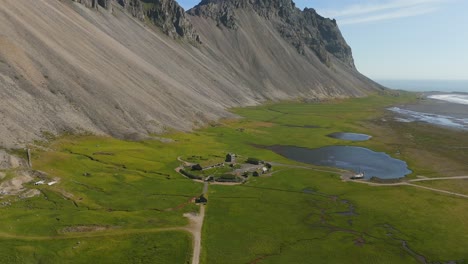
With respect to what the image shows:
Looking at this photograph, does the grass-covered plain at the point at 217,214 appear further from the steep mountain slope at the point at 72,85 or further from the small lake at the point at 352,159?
the steep mountain slope at the point at 72,85

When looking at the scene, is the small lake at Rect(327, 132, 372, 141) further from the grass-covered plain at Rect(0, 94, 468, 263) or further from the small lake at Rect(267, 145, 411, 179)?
the grass-covered plain at Rect(0, 94, 468, 263)

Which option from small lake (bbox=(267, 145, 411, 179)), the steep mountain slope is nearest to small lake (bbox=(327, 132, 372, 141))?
small lake (bbox=(267, 145, 411, 179))

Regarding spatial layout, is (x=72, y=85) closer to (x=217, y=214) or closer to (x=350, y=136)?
(x=217, y=214)

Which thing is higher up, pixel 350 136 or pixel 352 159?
pixel 350 136

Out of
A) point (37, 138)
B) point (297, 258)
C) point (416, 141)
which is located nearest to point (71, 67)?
point (37, 138)

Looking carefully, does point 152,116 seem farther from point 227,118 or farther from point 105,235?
point 105,235

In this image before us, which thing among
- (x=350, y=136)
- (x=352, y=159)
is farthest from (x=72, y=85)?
(x=350, y=136)
